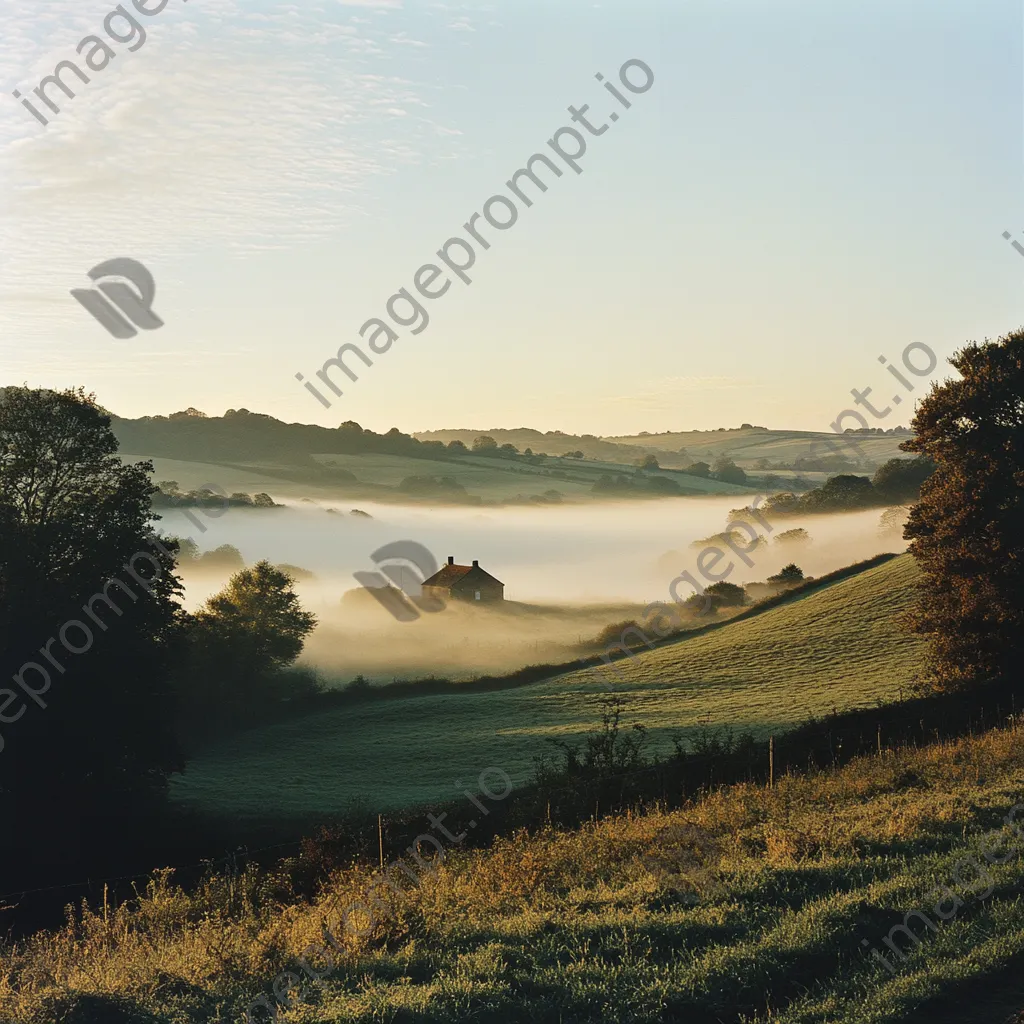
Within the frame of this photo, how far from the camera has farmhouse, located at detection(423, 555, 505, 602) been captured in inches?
3839

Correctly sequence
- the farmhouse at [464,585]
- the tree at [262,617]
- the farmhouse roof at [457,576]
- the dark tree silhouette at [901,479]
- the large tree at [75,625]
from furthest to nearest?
the dark tree silhouette at [901,479] < the farmhouse roof at [457,576] < the farmhouse at [464,585] < the tree at [262,617] < the large tree at [75,625]

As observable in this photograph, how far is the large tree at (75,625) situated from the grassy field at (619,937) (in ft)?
64.4

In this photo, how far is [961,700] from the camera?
104 ft

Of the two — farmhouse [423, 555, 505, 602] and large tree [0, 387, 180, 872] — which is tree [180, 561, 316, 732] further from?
farmhouse [423, 555, 505, 602]

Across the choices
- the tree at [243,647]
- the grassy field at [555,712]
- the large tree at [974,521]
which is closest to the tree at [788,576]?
the grassy field at [555,712]

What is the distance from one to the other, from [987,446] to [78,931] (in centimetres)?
3673

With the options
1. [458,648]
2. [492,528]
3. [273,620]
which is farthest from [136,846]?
[492,528]

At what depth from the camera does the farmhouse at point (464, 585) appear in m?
97.5

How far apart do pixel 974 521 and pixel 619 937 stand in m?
34.3

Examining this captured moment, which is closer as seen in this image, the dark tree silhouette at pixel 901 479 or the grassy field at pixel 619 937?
the grassy field at pixel 619 937

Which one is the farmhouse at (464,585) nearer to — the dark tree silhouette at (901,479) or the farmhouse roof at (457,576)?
the farmhouse roof at (457,576)

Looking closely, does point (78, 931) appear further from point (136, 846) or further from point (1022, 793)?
point (136, 846)

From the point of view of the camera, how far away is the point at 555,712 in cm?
5044

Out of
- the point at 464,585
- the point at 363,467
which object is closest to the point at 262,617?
the point at 464,585
